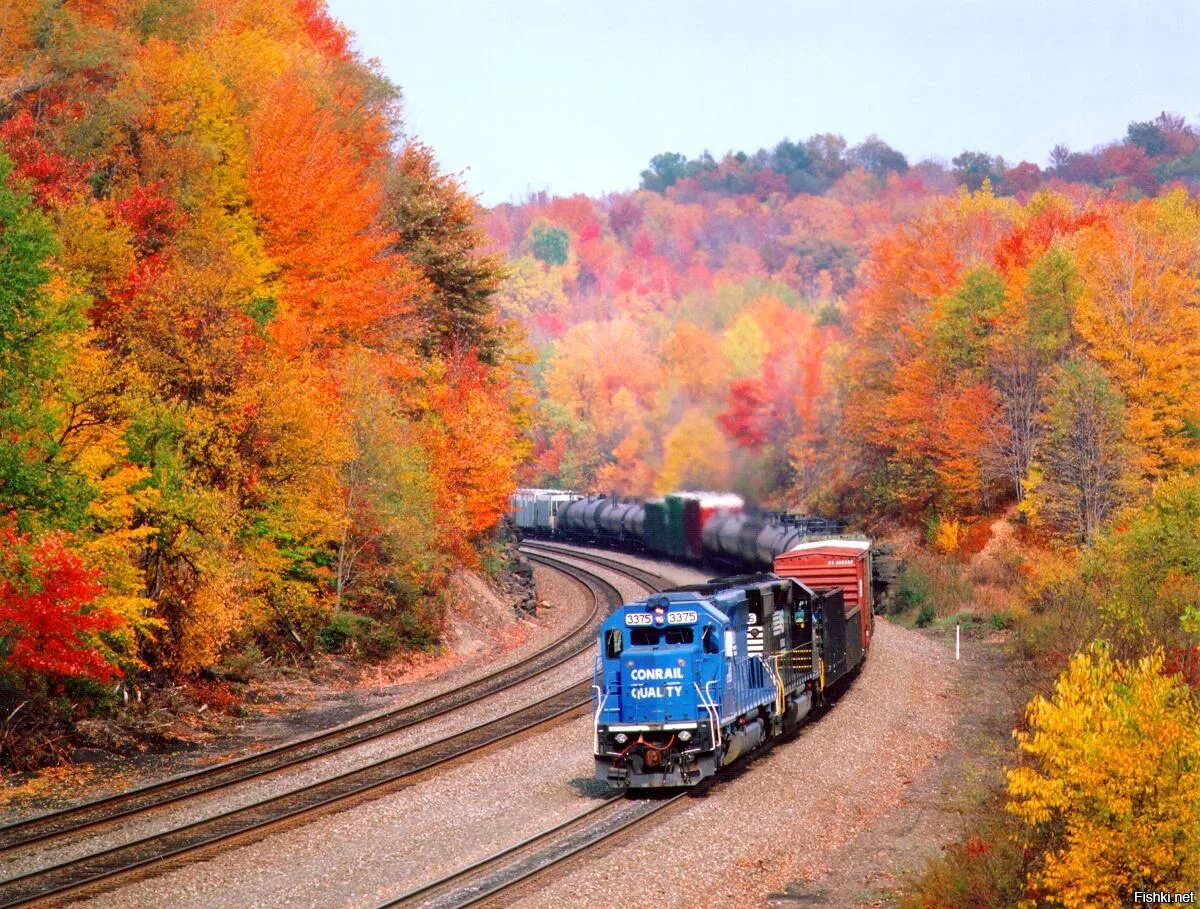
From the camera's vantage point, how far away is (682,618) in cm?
2314

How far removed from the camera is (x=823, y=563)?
1457 inches

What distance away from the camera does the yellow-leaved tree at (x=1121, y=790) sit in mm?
13305

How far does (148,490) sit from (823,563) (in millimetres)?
18811

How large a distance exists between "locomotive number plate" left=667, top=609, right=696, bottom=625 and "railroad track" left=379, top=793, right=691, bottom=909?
9.94ft

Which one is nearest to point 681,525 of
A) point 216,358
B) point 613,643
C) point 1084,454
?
point 1084,454

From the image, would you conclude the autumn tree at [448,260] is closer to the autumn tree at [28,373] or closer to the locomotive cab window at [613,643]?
the autumn tree at [28,373]

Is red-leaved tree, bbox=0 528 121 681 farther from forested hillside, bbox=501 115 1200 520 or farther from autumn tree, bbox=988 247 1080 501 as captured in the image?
autumn tree, bbox=988 247 1080 501

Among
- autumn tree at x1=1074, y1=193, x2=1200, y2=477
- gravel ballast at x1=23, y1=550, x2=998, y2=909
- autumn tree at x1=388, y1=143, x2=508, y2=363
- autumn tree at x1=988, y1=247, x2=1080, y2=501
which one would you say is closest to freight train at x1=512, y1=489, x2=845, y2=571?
autumn tree at x1=388, y1=143, x2=508, y2=363

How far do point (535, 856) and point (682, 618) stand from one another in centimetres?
562

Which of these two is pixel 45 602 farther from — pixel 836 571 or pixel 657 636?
pixel 836 571

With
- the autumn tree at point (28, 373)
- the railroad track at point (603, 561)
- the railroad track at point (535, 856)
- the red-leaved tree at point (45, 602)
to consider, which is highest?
the autumn tree at point (28, 373)

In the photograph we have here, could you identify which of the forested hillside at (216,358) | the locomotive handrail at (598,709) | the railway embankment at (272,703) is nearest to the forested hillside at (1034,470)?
the locomotive handrail at (598,709)

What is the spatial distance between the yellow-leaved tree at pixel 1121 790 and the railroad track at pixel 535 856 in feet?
23.1

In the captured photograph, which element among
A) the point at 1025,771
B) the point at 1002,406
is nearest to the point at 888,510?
the point at 1002,406
